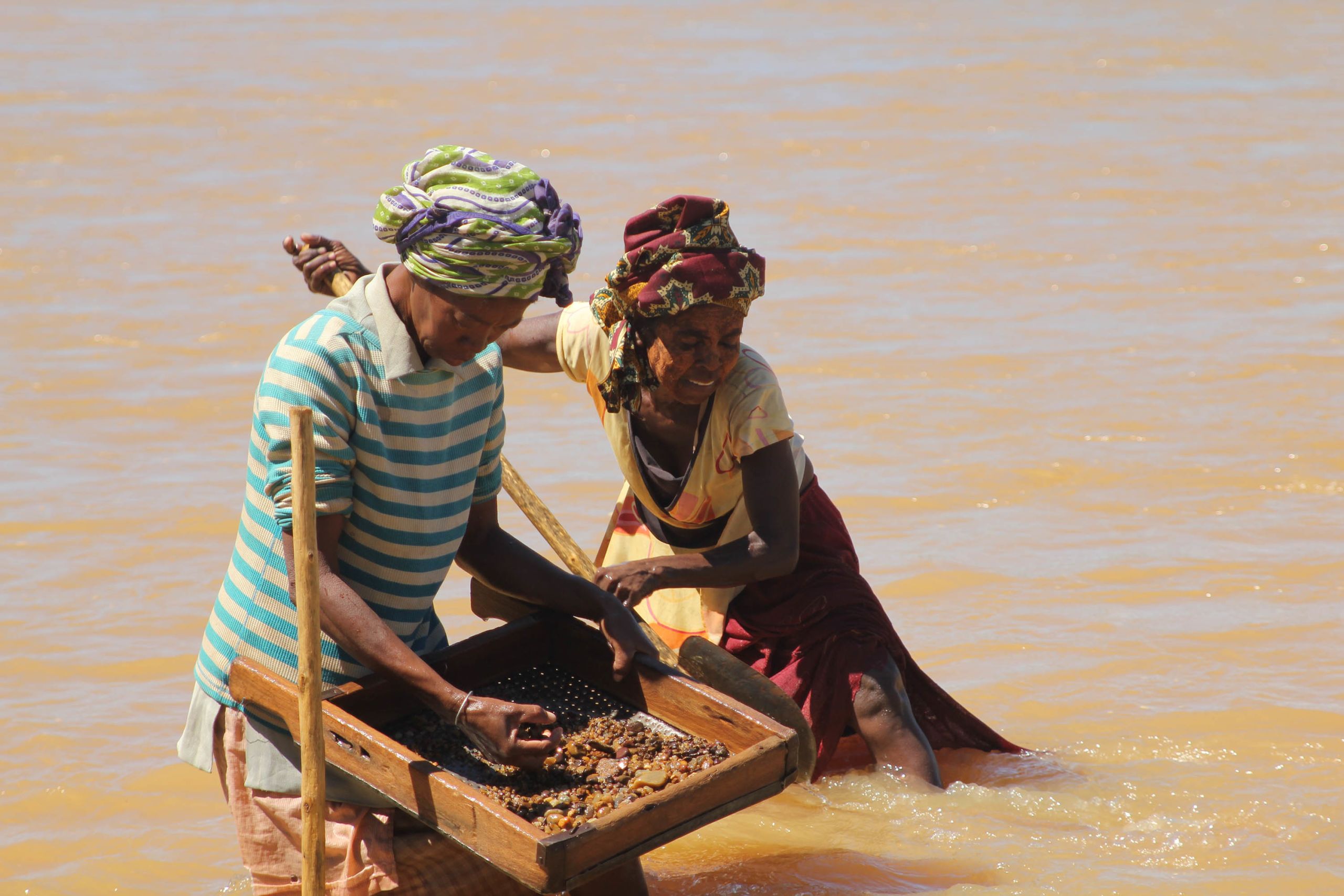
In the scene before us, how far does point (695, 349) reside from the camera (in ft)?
11.6

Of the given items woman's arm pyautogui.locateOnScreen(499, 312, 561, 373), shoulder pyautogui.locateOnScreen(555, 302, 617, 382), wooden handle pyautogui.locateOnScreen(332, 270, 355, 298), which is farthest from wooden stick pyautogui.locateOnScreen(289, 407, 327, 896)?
woman's arm pyautogui.locateOnScreen(499, 312, 561, 373)

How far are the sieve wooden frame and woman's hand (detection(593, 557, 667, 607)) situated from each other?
445mm

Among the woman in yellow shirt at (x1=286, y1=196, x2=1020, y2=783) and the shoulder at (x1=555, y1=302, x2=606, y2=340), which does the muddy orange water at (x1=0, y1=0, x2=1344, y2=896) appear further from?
the shoulder at (x1=555, y1=302, x2=606, y2=340)

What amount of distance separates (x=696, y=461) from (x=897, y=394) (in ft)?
12.6

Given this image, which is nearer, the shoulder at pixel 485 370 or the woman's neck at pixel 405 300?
the woman's neck at pixel 405 300

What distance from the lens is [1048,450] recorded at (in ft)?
22.0

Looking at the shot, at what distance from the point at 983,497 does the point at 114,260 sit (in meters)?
5.96

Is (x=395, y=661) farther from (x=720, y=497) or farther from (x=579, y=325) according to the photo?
(x=579, y=325)

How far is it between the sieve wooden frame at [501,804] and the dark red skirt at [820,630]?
3.15 ft

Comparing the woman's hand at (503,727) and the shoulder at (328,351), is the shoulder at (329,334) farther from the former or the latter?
the woman's hand at (503,727)

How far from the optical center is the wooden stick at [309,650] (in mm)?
2338

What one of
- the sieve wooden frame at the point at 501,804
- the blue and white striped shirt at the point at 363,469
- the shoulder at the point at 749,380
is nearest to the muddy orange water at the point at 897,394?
the sieve wooden frame at the point at 501,804

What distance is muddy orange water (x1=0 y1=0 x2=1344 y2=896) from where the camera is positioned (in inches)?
162

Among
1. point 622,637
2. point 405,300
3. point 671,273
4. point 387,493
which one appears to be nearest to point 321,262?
point 671,273
